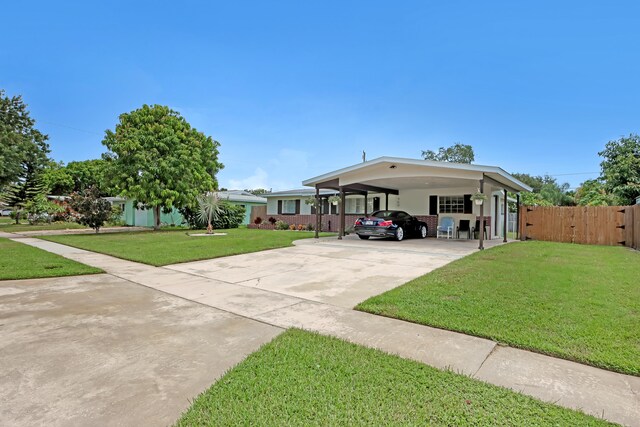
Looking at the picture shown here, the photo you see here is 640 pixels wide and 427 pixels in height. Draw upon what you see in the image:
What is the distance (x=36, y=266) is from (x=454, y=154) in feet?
141

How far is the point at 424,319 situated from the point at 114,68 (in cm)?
1882

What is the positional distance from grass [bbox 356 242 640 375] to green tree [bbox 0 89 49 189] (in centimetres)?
2823

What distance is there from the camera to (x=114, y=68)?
53.0 feet

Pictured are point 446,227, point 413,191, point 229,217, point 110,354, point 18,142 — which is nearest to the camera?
point 110,354

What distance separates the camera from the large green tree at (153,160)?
18328 mm

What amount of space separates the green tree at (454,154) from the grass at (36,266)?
39.9 m

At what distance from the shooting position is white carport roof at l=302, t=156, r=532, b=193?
11.4 m

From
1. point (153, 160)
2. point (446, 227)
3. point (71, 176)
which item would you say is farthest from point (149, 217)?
point (71, 176)

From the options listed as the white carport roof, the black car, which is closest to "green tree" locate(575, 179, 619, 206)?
the white carport roof

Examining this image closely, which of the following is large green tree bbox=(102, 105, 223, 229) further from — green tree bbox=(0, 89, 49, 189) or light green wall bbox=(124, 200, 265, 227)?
green tree bbox=(0, 89, 49, 189)

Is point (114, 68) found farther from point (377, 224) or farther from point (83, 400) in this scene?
point (83, 400)

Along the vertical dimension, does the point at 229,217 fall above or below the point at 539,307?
above

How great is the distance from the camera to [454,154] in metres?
41.9

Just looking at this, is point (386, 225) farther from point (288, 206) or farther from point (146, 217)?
point (146, 217)
